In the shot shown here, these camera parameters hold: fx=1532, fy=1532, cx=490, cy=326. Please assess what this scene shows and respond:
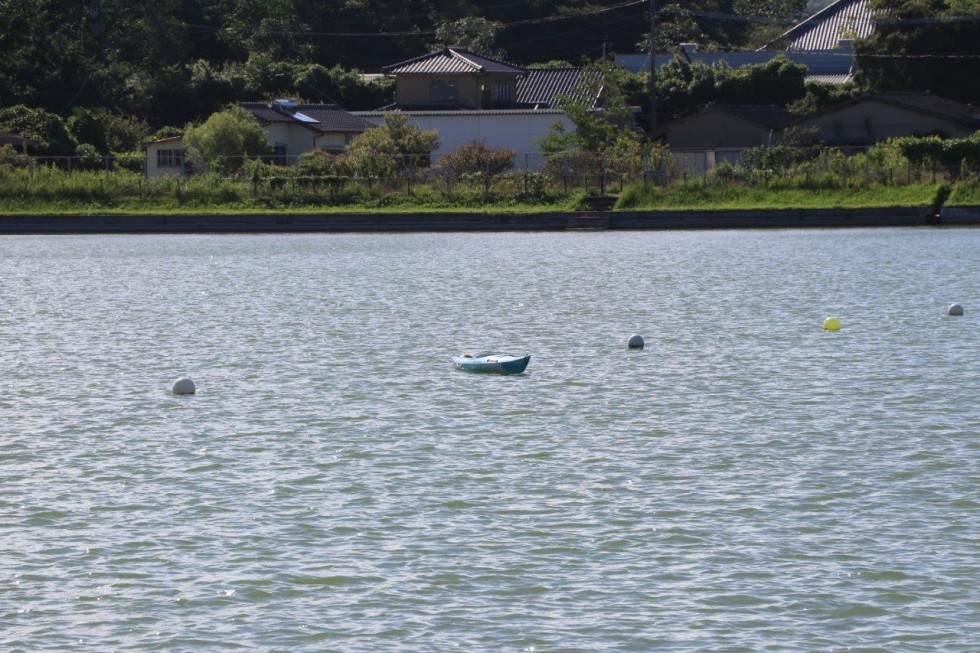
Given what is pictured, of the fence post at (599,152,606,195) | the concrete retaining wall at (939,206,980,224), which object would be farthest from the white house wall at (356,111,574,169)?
the concrete retaining wall at (939,206,980,224)

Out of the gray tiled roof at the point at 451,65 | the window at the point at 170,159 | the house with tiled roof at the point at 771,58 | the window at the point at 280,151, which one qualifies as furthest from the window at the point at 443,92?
the window at the point at 170,159

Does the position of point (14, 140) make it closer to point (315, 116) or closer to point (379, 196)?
point (315, 116)

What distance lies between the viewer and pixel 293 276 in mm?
40688

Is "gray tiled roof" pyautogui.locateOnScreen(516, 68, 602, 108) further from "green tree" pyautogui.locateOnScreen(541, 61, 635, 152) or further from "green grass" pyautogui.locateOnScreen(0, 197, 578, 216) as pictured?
"green grass" pyautogui.locateOnScreen(0, 197, 578, 216)

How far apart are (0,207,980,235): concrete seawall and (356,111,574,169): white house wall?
78.5ft

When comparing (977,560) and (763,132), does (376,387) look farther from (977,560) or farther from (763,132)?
(763,132)

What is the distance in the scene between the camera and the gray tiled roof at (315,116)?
3236 inches

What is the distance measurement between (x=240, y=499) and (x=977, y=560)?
21.2 ft

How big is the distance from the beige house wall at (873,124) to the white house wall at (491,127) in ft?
48.7

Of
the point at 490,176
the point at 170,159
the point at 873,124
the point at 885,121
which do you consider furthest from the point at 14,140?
the point at 885,121

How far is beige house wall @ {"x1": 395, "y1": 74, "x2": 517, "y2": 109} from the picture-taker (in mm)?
89312

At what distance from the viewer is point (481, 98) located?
3541 inches

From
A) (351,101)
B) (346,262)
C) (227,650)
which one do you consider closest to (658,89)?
(351,101)

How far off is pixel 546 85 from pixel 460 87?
6.58 meters
